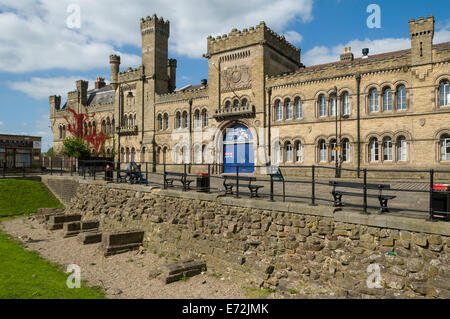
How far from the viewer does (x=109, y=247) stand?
1247 centimetres

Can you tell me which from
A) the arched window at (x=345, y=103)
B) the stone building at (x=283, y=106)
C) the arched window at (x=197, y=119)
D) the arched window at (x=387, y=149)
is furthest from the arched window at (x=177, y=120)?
the arched window at (x=387, y=149)

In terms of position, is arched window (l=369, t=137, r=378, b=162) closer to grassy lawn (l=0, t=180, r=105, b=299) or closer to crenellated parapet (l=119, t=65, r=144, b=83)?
grassy lawn (l=0, t=180, r=105, b=299)

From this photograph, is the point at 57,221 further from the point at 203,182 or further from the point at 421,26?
the point at 421,26

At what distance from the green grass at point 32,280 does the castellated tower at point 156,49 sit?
24.8 m

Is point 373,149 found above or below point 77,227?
above

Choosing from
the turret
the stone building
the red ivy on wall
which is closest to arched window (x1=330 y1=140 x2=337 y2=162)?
the stone building

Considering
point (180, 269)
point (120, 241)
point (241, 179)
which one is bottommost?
point (180, 269)

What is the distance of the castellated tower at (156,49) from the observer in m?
33.3

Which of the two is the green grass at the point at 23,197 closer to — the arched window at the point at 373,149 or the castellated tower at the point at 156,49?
the castellated tower at the point at 156,49

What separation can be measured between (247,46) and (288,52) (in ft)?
16.5

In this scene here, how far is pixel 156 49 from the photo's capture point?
1314 inches

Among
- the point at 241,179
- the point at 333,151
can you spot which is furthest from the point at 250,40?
the point at 241,179

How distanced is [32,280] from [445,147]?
21.7 meters

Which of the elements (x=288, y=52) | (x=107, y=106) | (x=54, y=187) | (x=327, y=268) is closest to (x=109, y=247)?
(x=327, y=268)
